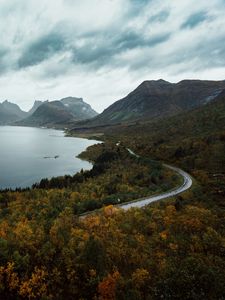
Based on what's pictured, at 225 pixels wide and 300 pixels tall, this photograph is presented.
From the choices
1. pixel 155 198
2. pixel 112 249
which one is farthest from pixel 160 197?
pixel 112 249

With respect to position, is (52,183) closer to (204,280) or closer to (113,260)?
(113,260)

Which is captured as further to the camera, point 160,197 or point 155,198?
point 160,197

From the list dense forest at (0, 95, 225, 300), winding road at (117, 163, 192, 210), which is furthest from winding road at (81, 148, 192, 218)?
dense forest at (0, 95, 225, 300)

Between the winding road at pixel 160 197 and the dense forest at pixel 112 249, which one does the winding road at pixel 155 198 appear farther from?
the dense forest at pixel 112 249

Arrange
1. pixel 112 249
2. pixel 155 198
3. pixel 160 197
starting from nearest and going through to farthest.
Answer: pixel 112 249 → pixel 155 198 → pixel 160 197

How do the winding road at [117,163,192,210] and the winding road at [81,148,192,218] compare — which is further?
the winding road at [117,163,192,210]

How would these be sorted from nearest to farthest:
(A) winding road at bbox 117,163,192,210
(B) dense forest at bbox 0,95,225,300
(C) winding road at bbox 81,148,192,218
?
(B) dense forest at bbox 0,95,225,300, (C) winding road at bbox 81,148,192,218, (A) winding road at bbox 117,163,192,210

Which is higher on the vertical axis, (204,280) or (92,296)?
(204,280)

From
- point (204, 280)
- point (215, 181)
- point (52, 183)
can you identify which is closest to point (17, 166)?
point (52, 183)

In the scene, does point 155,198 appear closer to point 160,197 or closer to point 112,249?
point 160,197

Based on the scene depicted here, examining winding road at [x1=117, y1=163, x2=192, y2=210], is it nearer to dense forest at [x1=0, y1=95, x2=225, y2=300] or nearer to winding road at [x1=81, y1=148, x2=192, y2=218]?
winding road at [x1=81, y1=148, x2=192, y2=218]

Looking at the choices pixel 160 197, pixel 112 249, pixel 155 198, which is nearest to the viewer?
pixel 112 249
